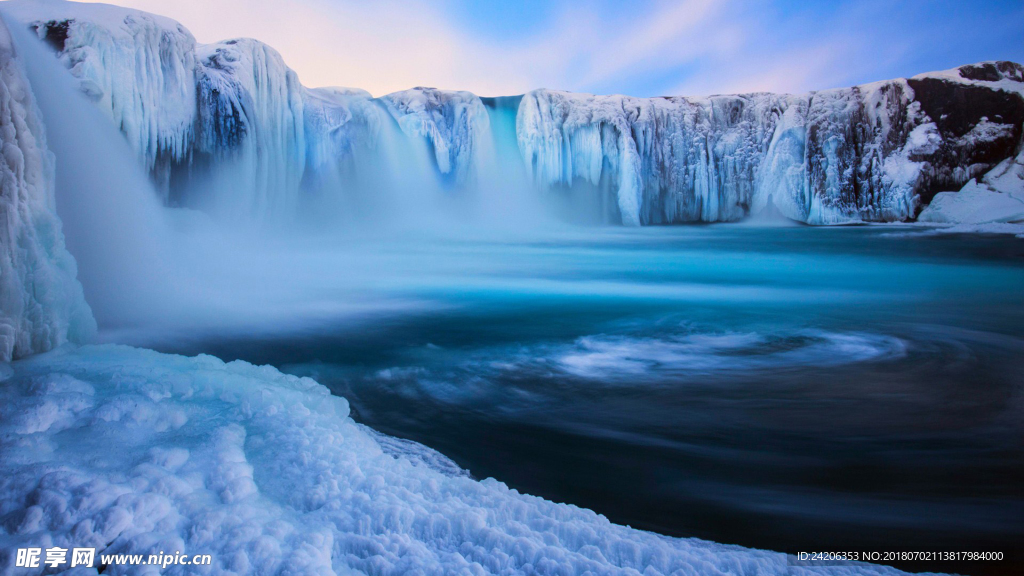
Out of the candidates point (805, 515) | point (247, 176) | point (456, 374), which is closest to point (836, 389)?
point (805, 515)

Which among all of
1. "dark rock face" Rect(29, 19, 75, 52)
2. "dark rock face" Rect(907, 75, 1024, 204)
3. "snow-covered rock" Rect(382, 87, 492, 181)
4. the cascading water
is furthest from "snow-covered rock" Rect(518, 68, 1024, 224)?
the cascading water

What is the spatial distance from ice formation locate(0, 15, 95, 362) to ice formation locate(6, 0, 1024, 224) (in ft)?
16.6

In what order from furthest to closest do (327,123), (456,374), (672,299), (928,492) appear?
1. (327,123)
2. (672,299)
3. (456,374)
4. (928,492)

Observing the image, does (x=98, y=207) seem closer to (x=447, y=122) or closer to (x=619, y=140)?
(x=447, y=122)

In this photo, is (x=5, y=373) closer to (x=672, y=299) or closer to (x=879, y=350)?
(x=879, y=350)

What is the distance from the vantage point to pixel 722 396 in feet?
10.2

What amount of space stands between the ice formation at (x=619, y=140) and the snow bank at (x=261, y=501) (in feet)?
21.3

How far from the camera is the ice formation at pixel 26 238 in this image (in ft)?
8.30

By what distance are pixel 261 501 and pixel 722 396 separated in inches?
93.7

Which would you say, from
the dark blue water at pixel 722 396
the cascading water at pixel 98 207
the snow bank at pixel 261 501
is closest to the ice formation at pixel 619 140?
the cascading water at pixel 98 207

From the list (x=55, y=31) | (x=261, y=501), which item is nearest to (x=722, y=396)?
(x=261, y=501)

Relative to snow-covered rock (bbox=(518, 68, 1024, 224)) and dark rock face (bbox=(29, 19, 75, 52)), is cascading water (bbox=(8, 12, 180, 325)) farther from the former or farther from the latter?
snow-covered rock (bbox=(518, 68, 1024, 224))

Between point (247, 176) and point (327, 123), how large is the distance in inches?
119

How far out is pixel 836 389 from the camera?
3211 mm
